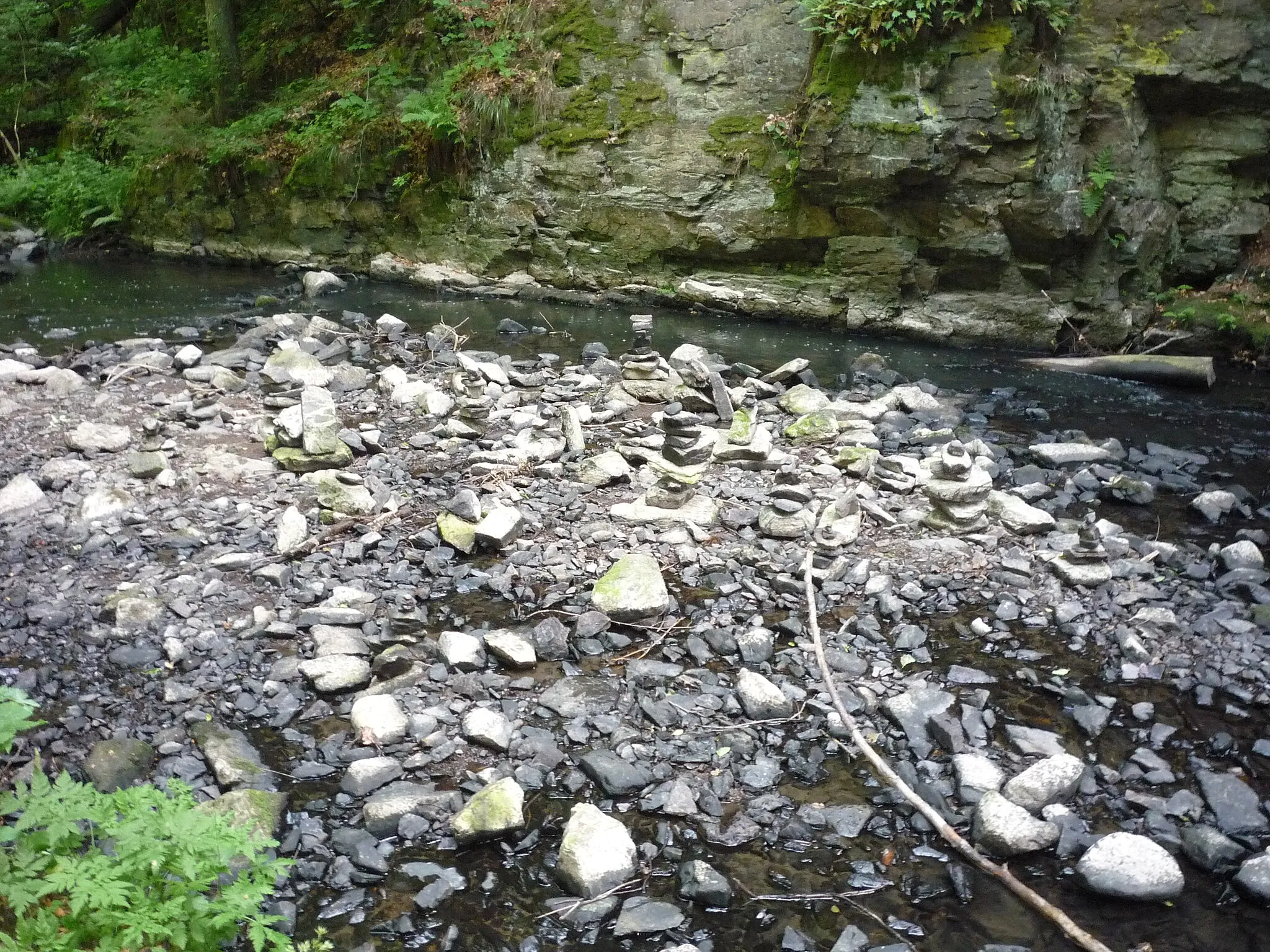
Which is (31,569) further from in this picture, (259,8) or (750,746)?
(259,8)

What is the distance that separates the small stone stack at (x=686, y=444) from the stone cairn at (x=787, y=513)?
503mm

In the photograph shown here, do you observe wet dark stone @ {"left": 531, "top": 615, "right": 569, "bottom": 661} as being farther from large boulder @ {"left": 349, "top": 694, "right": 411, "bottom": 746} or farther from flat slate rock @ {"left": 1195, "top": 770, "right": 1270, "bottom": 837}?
flat slate rock @ {"left": 1195, "top": 770, "right": 1270, "bottom": 837}

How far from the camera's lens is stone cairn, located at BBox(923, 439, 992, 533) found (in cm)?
455

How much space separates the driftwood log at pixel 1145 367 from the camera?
291 inches

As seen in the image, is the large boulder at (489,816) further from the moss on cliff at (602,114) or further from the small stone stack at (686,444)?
the moss on cliff at (602,114)

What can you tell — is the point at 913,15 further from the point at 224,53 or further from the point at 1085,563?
the point at 224,53

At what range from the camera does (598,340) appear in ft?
28.3

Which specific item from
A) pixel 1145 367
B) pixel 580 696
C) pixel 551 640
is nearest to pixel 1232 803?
pixel 580 696

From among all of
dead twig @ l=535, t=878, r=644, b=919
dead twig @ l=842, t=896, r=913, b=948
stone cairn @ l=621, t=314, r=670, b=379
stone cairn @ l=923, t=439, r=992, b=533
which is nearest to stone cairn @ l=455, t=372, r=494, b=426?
stone cairn @ l=621, t=314, r=670, b=379

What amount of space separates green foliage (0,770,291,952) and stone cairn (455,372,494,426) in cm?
404

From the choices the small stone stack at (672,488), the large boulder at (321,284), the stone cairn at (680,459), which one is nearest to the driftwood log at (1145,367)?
the stone cairn at (680,459)

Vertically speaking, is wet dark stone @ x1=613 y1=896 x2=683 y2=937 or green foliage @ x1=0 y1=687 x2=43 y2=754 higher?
green foliage @ x1=0 y1=687 x2=43 y2=754

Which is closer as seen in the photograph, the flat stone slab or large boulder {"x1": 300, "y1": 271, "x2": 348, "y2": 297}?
the flat stone slab

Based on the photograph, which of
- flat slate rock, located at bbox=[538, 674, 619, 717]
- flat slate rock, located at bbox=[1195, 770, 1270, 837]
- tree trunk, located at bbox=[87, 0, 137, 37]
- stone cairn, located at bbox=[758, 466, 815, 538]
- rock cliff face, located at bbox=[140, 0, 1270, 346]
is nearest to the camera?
flat slate rock, located at bbox=[1195, 770, 1270, 837]
